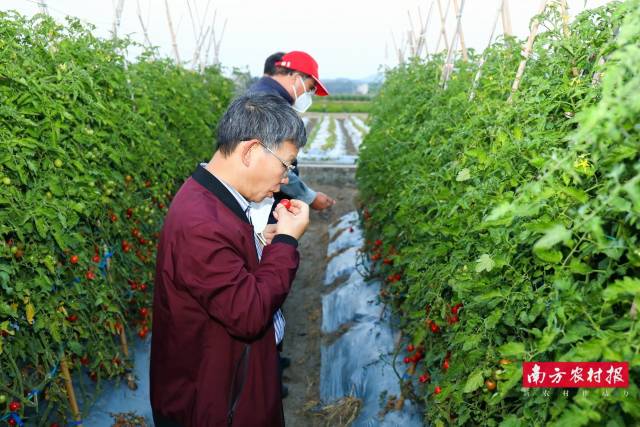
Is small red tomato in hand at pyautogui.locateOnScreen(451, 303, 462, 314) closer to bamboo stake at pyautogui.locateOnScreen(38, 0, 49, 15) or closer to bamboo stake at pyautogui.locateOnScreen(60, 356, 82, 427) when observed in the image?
bamboo stake at pyautogui.locateOnScreen(60, 356, 82, 427)

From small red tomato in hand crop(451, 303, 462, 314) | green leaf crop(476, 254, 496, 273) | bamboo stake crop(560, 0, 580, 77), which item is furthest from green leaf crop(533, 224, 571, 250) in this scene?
bamboo stake crop(560, 0, 580, 77)

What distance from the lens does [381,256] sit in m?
3.87

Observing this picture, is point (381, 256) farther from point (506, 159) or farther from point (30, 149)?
point (30, 149)

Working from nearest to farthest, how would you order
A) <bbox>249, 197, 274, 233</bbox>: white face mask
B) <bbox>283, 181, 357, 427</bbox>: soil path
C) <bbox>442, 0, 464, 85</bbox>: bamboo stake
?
<bbox>249, 197, 274, 233</bbox>: white face mask, <bbox>283, 181, 357, 427</bbox>: soil path, <bbox>442, 0, 464, 85</bbox>: bamboo stake

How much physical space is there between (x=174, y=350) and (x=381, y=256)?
254 centimetres

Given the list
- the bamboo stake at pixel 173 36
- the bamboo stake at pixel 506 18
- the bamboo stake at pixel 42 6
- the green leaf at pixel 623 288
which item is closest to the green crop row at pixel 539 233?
the green leaf at pixel 623 288

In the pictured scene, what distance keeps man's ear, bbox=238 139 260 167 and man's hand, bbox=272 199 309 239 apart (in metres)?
0.19

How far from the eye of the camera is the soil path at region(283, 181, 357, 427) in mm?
3398

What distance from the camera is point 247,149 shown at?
1.46m

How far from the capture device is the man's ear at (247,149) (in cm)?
145

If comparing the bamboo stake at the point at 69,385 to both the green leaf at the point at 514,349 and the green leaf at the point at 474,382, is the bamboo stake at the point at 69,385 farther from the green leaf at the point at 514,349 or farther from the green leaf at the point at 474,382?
the green leaf at the point at 514,349

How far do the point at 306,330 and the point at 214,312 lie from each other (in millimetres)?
3116

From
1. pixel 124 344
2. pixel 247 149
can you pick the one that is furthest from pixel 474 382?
pixel 124 344

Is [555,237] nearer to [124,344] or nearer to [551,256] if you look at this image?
[551,256]
